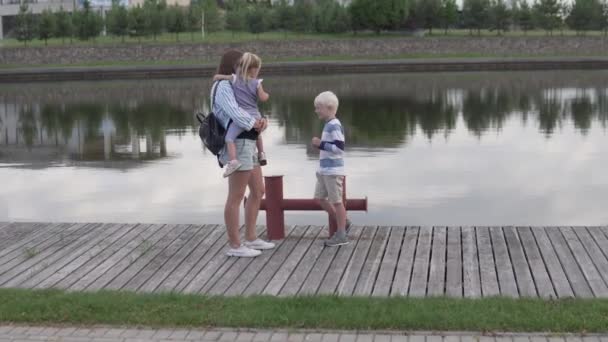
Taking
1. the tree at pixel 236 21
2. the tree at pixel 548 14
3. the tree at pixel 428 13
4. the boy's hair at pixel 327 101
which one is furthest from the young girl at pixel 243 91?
the tree at pixel 548 14

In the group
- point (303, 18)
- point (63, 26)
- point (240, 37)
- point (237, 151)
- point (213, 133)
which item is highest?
point (303, 18)

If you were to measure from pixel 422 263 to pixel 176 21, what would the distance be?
5769 cm

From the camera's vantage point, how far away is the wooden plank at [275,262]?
22.5 ft

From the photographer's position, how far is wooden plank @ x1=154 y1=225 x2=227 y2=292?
7016mm

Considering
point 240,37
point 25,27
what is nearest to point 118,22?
point 25,27

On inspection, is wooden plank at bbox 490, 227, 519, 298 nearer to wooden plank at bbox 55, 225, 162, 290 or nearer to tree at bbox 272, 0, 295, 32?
wooden plank at bbox 55, 225, 162, 290

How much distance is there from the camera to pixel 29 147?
2011 centimetres

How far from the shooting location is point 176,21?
2496 inches

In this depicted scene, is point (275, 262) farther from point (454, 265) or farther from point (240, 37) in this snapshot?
point (240, 37)

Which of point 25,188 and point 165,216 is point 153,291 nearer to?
point 165,216

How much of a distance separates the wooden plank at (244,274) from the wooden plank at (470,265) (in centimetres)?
154

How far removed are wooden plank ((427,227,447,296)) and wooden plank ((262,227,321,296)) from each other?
105 cm

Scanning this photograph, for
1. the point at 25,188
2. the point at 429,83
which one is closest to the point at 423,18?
the point at 429,83

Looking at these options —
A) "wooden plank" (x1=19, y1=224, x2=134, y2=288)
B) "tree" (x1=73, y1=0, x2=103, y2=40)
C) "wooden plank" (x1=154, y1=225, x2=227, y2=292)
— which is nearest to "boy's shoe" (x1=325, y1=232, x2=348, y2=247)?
"wooden plank" (x1=154, y1=225, x2=227, y2=292)
